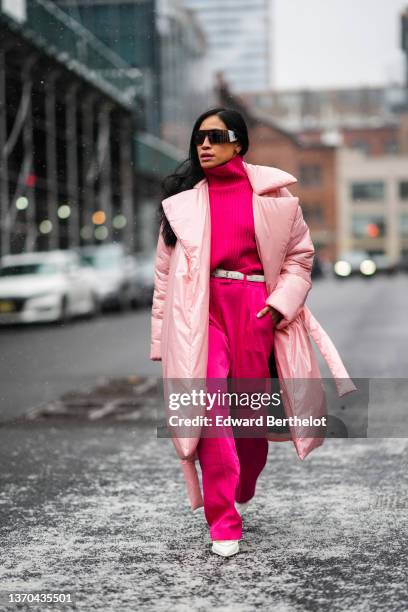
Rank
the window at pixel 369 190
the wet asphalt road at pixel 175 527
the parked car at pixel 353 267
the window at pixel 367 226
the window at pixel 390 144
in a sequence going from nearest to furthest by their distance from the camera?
1. the wet asphalt road at pixel 175 527
2. the parked car at pixel 353 267
3. the window at pixel 390 144
4. the window at pixel 367 226
5. the window at pixel 369 190

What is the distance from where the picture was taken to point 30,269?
72.9 ft

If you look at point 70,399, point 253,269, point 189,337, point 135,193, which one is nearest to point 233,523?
point 189,337

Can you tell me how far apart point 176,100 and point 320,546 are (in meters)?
36.2

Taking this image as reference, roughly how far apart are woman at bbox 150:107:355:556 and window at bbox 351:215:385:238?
280ft

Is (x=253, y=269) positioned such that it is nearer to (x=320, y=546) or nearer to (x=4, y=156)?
(x=320, y=546)

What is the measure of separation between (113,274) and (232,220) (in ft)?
73.5

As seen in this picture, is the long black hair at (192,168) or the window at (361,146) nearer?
the long black hair at (192,168)

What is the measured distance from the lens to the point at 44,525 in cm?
487

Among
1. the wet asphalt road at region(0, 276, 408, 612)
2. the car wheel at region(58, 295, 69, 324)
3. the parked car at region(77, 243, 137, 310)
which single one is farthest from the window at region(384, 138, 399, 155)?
the wet asphalt road at region(0, 276, 408, 612)

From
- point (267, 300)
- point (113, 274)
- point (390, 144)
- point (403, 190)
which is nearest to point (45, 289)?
point (113, 274)

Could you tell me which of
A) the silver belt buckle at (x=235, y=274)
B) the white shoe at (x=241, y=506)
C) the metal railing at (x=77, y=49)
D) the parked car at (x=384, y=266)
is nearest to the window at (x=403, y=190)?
the parked car at (x=384, y=266)

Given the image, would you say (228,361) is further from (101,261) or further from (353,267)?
(353,267)

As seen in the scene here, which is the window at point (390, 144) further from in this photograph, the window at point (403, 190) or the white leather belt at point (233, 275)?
the white leather belt at point (233, 275)

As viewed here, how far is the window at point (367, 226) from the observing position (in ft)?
297
